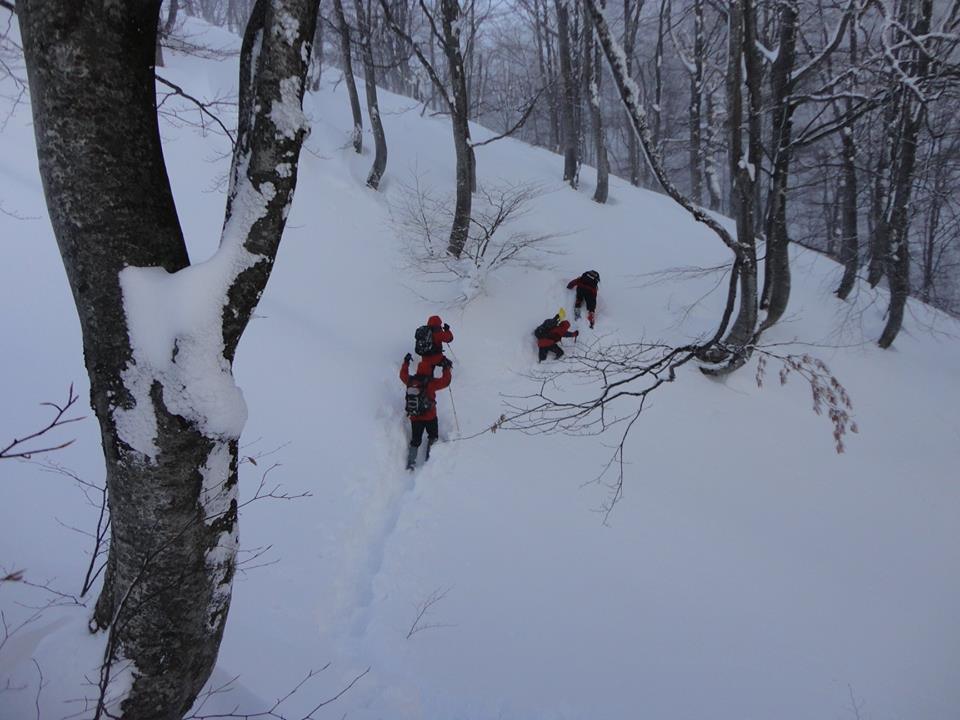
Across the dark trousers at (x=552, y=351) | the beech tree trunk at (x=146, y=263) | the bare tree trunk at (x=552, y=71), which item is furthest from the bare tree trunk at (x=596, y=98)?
the beech tree trunk at (x=146, y=263)

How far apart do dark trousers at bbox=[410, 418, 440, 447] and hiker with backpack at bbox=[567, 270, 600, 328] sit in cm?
336

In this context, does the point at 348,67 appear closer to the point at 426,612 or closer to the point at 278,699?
the point at 426,612

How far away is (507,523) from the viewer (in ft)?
15.1

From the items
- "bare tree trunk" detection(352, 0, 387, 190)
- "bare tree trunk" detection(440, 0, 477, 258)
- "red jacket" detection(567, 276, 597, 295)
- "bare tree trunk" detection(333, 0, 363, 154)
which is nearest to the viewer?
"bare tree trunk" detection(440, 0, 477, 258)

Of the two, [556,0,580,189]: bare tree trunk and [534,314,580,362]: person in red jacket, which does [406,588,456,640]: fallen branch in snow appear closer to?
[534,314,580,362]: person in red jacket

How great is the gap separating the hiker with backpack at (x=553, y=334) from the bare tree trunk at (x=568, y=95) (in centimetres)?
651

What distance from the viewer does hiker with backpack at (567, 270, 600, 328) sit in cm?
756

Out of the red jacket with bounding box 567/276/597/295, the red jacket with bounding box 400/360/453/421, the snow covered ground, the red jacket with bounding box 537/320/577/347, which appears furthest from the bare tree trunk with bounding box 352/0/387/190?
the red jacket with bounding box 400/360/453/421

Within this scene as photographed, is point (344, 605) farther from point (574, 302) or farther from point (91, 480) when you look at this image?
point (574, 302)

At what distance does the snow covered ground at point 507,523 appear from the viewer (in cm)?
329

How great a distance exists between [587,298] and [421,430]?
3689 mm

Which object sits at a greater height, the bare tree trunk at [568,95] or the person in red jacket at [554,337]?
the bare tree trunk at [568,95]

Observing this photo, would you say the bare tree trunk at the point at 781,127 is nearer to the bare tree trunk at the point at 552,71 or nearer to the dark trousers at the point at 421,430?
the dark trousers at the point at 421,430

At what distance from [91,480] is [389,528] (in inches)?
91.3
